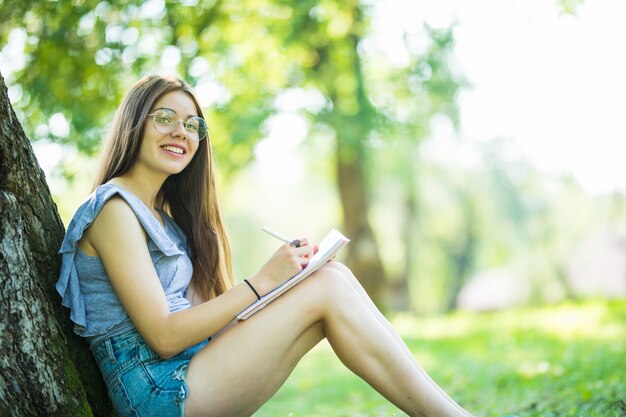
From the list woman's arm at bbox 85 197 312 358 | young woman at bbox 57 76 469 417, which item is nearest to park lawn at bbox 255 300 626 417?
young woman at bbox 57 76 469 417

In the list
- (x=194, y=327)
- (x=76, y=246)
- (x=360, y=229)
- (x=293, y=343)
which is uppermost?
(x=76, y=246)

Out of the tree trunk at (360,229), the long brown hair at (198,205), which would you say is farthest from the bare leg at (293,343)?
the tree trunk at (360,229)

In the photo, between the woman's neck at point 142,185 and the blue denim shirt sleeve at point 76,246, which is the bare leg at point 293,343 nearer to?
the blue denim shirt sleeve at point 76,246

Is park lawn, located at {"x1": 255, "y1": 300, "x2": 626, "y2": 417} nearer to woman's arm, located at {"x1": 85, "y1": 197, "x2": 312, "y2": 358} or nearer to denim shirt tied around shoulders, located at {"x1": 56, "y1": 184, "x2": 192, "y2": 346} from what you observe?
woman's arm, located at {"x1": 85, "y1": 197, "x2": 312, "y2": 358}

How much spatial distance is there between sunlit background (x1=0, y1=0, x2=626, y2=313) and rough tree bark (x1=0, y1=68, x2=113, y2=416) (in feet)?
2.97

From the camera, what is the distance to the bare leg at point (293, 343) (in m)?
2.47

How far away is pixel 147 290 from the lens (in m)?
2.41

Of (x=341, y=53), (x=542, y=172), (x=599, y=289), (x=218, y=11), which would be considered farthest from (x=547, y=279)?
(x=218, y=11)

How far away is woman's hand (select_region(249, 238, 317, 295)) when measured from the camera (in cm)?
252

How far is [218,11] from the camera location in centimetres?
872

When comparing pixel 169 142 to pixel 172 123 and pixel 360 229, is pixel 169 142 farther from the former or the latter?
pixel 360 229

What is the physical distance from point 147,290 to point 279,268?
19.4 inches

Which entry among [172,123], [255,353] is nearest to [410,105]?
[172,123]

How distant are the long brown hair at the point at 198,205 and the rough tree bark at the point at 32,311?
320 mm
